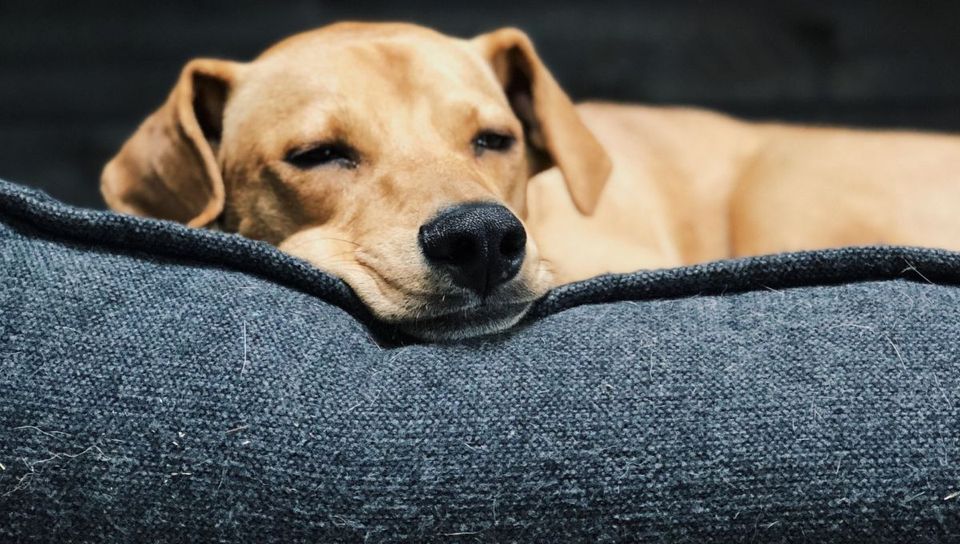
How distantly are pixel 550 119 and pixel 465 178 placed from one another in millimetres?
532

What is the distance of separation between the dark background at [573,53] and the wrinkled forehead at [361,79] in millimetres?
1015

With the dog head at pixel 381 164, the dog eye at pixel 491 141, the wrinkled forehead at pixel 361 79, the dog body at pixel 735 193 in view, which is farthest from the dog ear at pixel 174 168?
the dog body at pixel 735 193

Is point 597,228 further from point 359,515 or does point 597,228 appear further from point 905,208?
point 359,515

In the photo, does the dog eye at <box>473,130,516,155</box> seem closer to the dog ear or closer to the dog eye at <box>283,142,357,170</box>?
the dog eye at <box>283,142,357,170</box>

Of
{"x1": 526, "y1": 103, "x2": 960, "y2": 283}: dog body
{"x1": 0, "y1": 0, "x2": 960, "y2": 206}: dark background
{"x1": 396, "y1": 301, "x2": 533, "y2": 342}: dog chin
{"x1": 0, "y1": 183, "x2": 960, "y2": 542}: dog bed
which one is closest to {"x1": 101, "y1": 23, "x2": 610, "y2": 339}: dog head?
{"x1": 396, "y1": 301, "x2": 533, "y2": 342}: dog chin

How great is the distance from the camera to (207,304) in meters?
1.03

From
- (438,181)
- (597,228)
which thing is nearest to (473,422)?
(438,181)

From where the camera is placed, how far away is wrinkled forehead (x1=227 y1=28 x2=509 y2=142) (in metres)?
1.54

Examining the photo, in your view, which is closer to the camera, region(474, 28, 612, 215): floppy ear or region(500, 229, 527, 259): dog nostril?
region(500, 229, 527, 259): dog nostril

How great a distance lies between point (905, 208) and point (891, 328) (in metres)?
1.06

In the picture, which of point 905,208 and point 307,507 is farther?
point 905,208

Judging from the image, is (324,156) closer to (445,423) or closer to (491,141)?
(491,141)

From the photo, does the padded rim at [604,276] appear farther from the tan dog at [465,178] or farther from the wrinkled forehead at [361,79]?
the wrinkled forehead at [361,79]

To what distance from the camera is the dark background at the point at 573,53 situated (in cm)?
262
